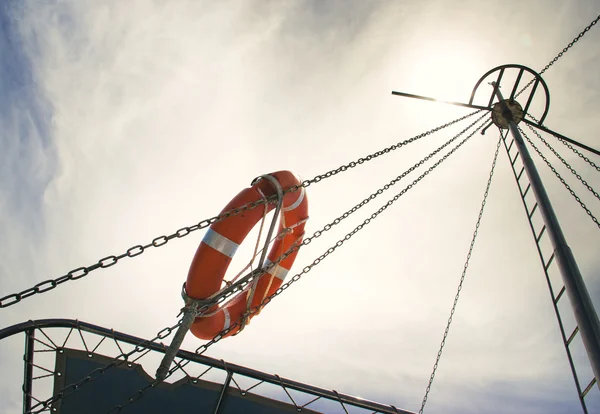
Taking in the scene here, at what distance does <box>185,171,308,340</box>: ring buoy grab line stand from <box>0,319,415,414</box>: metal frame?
488 mm

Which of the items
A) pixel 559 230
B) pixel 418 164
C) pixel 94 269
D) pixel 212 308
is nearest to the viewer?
pixel 94 269

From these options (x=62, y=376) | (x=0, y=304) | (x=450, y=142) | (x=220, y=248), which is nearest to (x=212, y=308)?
(x=220, y=248)

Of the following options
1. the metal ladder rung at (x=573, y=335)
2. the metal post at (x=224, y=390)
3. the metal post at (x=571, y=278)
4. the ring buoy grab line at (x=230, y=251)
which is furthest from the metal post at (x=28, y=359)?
the metal ladder rung at (x=573, y=335)

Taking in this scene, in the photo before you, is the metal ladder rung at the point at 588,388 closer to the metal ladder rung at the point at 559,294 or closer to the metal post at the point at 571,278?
the metal post at the point at 571,278

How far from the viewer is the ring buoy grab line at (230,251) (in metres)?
4.77

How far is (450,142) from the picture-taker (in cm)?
623

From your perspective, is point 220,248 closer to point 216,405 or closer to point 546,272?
point 216,405

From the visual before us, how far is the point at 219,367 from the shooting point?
462 centimetres

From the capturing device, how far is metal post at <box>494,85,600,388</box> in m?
3.21

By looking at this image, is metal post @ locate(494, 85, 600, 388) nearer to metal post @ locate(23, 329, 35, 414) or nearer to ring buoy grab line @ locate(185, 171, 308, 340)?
ring buoy grab line @ locate(185, 171, 308, 340)

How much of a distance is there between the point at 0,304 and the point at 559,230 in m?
5.93

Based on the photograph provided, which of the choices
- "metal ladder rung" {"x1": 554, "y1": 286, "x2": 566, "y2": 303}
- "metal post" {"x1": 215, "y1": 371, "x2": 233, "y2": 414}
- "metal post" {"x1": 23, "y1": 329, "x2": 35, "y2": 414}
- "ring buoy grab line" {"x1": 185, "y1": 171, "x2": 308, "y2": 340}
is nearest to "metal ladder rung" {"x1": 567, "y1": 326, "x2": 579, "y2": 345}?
"metal ladder rung" {"x1": 554, "y1": 286, "x2": 566, "y2": 303}

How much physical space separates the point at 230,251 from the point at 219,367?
5.21 feet

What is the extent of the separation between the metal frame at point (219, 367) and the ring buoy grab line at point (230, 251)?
488 millimetres
